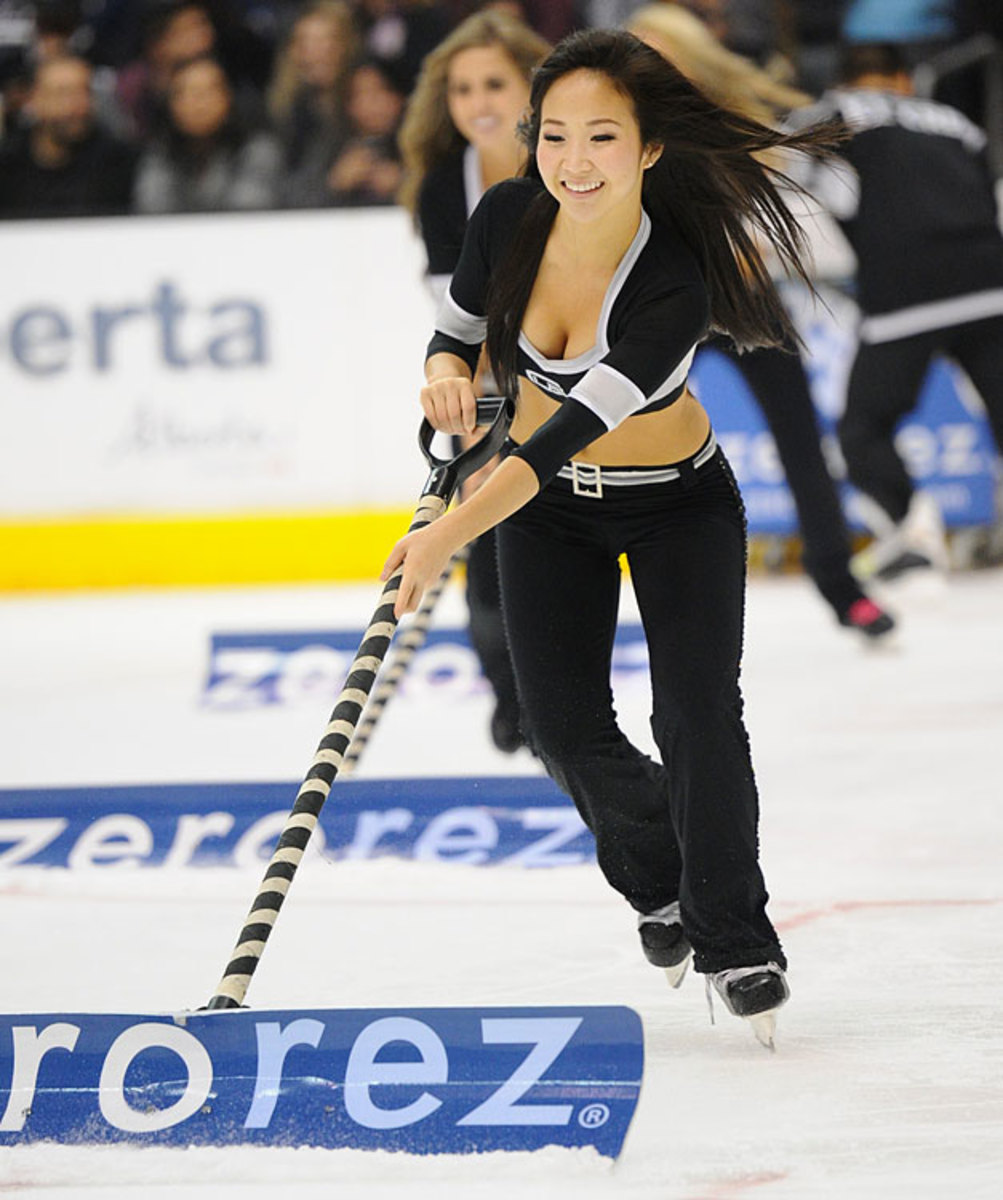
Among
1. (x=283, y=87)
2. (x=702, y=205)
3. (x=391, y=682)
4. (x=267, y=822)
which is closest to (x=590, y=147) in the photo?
(x=702, y=205)

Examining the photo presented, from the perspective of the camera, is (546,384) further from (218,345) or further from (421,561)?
(218,345)

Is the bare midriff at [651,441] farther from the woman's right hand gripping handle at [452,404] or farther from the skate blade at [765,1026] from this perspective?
the skate blade at [765,1026]

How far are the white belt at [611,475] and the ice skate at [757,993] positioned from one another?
550 mm

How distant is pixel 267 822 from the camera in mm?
3365

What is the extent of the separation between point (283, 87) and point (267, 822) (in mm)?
4474

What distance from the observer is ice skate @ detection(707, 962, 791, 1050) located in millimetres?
2203

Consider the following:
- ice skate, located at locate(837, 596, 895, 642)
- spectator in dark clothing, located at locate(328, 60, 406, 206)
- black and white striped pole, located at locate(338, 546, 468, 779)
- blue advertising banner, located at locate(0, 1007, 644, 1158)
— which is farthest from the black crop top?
spectator in dark clothing, located at locate(328, 60, 406, 206)

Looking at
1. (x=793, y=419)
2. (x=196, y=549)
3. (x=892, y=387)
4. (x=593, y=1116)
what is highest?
(x=593, y=1116)

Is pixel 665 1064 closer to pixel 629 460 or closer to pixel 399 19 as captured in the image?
pixel 629 460

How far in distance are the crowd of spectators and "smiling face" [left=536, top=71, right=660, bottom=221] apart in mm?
4717

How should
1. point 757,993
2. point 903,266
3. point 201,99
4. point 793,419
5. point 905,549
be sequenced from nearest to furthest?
point 757,993 → point 793,419 → point 903,266 → point 905,549 → point 201,99

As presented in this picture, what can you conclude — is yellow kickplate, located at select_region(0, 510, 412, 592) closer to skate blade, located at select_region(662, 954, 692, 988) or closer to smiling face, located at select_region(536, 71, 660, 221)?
skate blade, located at select_region(662, 954, 692, 988)

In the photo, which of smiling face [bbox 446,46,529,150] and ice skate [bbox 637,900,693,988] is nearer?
ice skate [bbox 637,900,693,988]

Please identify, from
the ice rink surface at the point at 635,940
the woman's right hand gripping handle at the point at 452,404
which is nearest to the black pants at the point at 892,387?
the ice rink surface at the point at 635,940
